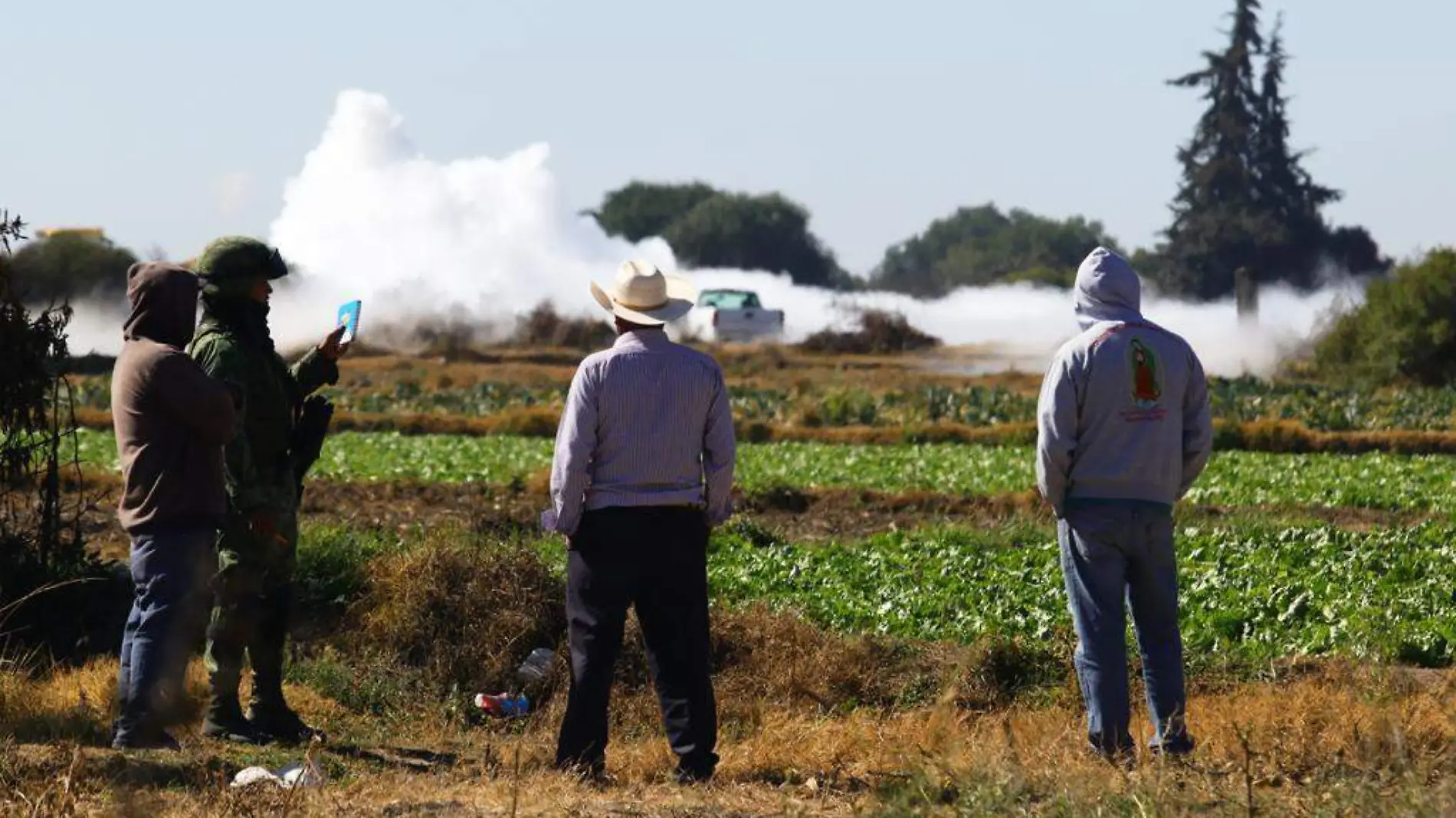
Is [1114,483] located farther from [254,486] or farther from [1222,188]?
[1222,188]

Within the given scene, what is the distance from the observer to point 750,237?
333 ft

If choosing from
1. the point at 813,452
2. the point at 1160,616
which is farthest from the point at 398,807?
the point at 813,452

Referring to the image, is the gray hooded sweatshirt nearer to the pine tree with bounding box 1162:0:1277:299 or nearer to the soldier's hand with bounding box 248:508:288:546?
the soldier's hand with bounding box 248:508:288:546

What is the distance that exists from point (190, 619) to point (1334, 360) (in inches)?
1773

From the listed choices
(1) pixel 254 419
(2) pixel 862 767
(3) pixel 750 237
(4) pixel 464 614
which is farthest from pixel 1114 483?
(3) pixel 750 237

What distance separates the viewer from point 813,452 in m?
30.0

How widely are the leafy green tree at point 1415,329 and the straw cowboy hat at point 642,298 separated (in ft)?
136

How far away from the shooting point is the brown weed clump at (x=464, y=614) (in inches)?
471

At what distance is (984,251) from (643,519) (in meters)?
130

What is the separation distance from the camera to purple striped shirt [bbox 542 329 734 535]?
8344 millimetres

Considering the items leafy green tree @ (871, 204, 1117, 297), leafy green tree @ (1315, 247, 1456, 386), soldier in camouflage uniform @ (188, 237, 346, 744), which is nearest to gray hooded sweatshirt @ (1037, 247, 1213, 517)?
soldier in camouflage uniform @ (188, 237, 346, 744)

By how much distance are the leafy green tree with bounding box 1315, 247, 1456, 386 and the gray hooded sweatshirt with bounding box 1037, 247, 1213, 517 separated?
40811 mm

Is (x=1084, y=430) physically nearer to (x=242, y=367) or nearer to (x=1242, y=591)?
(x=242, y=367)

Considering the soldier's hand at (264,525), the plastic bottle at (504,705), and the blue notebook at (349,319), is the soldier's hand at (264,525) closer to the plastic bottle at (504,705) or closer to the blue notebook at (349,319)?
the blue notebook at (349,319)
